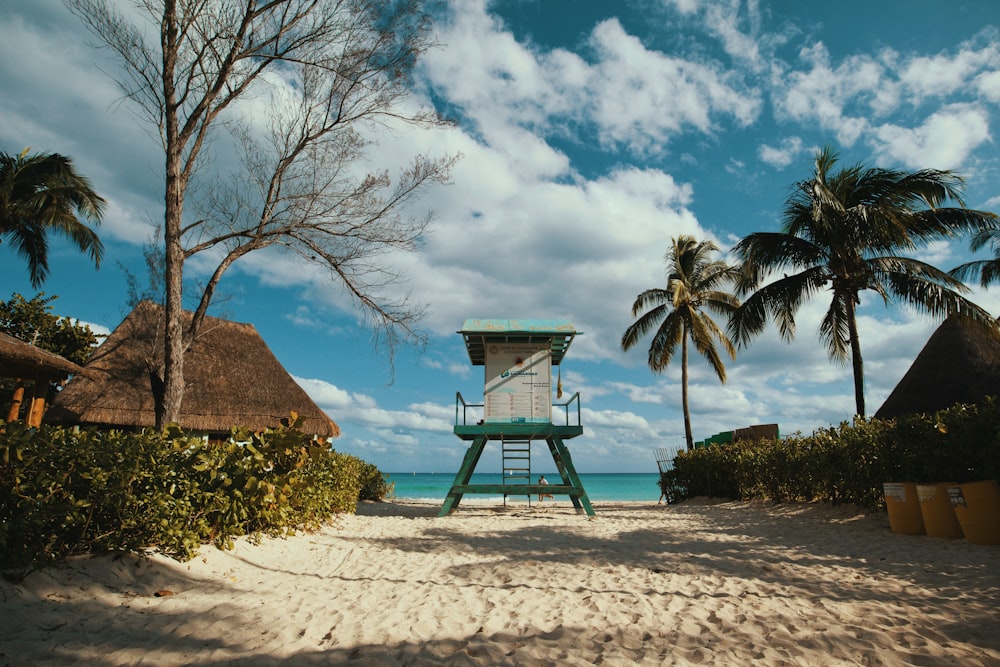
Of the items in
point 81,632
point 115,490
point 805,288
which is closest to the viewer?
point 81,632

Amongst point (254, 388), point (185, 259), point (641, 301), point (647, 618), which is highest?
point (641, 301)

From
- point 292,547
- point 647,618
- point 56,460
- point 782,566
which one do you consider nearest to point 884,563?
point 782,566

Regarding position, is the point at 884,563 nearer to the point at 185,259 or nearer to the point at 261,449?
the point at 261,449

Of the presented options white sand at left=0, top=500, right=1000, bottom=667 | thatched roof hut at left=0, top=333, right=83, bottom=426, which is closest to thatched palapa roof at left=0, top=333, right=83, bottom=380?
thatched roof hut at left=0, top=333, right=83, bottom=426

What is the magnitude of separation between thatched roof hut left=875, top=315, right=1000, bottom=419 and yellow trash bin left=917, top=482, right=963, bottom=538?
8.63m

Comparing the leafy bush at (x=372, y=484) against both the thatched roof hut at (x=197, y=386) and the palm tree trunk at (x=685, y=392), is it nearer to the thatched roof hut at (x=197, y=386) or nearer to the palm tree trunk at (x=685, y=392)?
the thatched roof hut at (x=197, y=386)

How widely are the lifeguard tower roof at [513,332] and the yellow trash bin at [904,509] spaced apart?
5.88 meters

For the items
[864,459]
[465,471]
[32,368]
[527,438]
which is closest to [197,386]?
[32,368]

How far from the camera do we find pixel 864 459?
895 centimetres

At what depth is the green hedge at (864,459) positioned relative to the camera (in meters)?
→ 6.73

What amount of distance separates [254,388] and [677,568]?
13.7 metres

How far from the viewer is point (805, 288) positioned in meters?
15.1

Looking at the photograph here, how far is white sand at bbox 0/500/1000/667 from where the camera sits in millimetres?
3412

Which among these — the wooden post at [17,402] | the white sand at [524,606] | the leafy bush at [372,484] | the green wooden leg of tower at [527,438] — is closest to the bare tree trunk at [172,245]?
the wooden post at [17,402]
